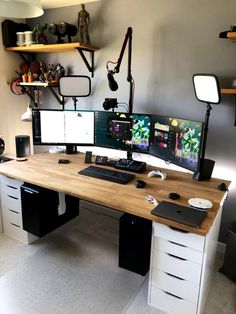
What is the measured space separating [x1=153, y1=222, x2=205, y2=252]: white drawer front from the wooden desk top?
87 millimetres

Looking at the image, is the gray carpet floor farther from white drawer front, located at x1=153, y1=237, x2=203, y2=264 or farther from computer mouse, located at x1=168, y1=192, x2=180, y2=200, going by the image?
computer mouse, located at x1=168, y1=192, x2=180, y2=200

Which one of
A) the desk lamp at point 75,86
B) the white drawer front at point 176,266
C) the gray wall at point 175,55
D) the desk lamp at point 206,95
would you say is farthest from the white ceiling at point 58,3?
the white drawer front at point 176,266

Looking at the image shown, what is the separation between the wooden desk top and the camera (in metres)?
1.55

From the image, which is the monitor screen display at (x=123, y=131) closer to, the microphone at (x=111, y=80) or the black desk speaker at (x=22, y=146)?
the microphone at (x=111, y=80)

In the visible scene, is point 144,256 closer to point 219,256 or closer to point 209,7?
point 219,256

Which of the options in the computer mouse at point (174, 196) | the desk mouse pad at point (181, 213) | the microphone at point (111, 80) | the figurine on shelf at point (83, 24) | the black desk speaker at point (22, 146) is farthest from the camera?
the black desk speaker at point (22, 146)

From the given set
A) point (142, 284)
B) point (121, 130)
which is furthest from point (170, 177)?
point (142, 284)

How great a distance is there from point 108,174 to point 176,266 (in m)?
0.83

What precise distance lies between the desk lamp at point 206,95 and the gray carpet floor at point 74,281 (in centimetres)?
78

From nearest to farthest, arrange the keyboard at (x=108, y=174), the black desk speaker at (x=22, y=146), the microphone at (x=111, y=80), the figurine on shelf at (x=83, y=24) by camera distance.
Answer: the keyboard at (x=108, y=174)
the microphone at (x=111, y=80)
the figurine on shelf at (x=83, y=24)
the black desk speaker at (x=22, y=146)

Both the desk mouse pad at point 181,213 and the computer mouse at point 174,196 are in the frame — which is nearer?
the desk mouse pad at point 181,213

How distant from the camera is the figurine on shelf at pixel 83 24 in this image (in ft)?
7.91

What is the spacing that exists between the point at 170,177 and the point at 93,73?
1.32m

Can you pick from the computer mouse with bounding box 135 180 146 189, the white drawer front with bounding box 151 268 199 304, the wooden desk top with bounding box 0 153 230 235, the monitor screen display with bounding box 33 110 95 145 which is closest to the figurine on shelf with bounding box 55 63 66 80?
the monitor screen display with bounding box 33 110 95 145
